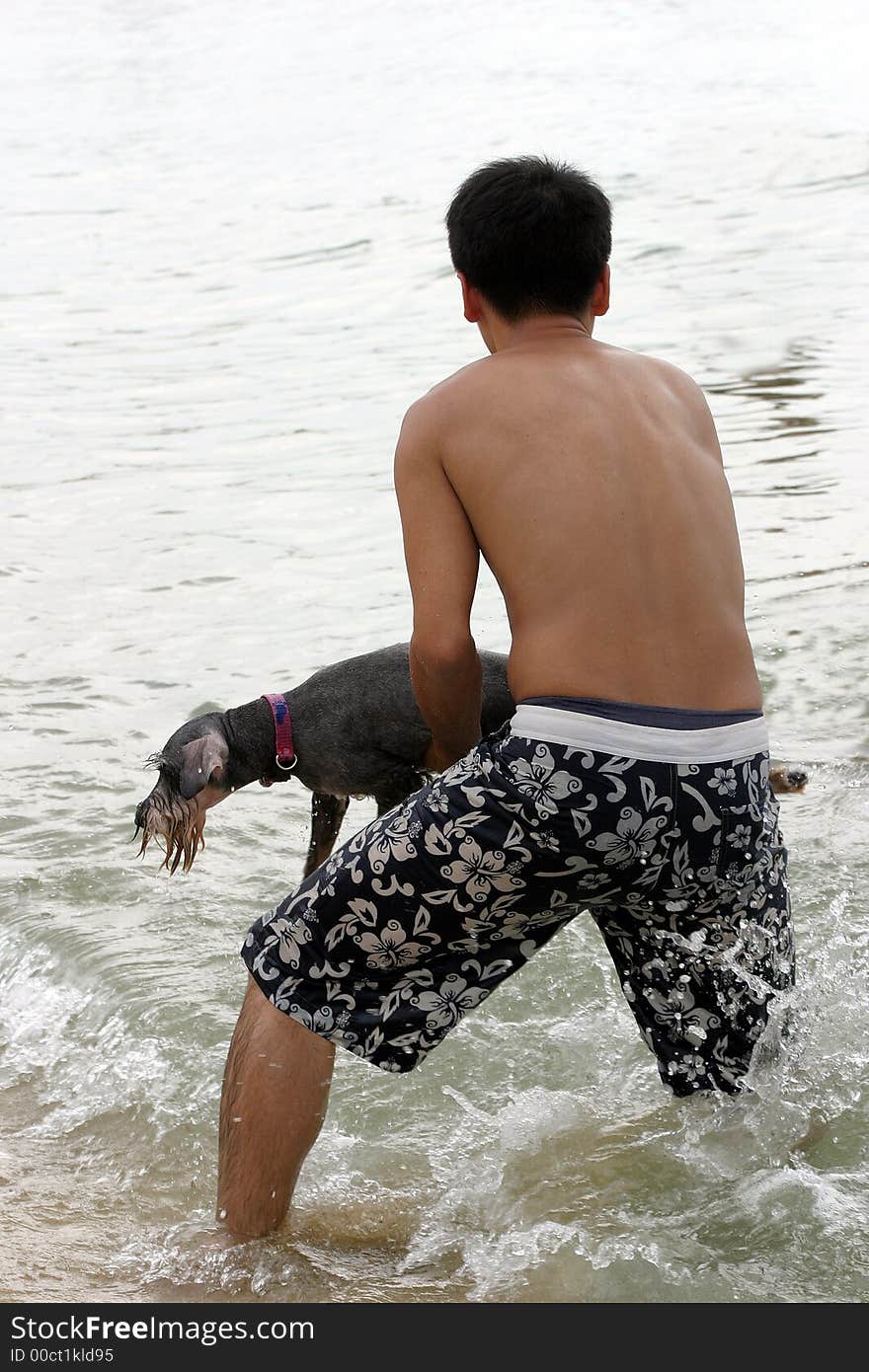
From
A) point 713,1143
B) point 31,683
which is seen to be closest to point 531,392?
point 713,1143

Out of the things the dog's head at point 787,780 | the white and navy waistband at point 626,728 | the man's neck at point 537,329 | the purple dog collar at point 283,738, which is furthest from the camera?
the dog's head at point 787,780

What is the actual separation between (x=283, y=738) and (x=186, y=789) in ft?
0.85

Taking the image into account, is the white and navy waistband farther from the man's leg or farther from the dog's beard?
the dog's beard

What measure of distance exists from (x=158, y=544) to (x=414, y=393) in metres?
3.26

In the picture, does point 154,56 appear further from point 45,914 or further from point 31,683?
point 45,914

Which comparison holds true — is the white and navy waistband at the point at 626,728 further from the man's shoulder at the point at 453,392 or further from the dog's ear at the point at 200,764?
the dog's ear at the point at 200,764

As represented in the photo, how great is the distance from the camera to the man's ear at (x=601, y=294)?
3011 mm

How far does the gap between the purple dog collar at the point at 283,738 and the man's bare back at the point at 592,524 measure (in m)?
0.88

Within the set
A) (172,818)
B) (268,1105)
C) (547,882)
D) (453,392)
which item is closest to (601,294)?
(453,392)

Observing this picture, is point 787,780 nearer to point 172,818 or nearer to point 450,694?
point 450,694

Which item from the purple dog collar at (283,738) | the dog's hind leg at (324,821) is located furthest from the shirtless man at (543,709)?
the dog's hind leg at (324,821)

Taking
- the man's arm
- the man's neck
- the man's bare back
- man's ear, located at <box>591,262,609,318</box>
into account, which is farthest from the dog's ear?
man's ear, located at <box>591,262,609,318</box>

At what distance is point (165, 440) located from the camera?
10.9 meters

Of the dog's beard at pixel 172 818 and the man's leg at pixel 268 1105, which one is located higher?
the dog's beard at pixel 172 818
